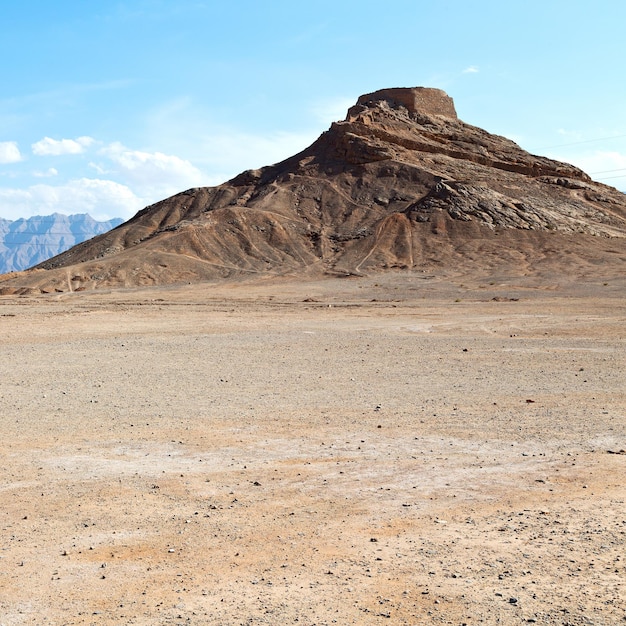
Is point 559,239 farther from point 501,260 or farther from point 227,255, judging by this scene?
point 227,255

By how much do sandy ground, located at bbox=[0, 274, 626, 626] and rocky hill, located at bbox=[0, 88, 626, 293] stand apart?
1504 inches

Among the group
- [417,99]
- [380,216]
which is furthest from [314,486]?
[417,99]

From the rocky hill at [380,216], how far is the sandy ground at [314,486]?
38190 millimetres

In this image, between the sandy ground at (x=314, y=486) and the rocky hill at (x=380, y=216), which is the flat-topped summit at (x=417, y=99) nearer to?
the rocky hill at (x=380, y=216)

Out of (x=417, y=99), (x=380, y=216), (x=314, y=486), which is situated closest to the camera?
(x=314, y=486)

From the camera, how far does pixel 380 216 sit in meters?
66.0

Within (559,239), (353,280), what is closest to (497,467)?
(353,280)

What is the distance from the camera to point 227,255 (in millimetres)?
60875

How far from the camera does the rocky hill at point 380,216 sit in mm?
57469

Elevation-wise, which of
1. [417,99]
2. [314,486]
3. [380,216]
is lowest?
[314,486]

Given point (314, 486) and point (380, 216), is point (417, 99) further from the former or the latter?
point (314, 486)

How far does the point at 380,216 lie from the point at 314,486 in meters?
→ 58.7

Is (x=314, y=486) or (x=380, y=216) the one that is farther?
(x=380, y=216)

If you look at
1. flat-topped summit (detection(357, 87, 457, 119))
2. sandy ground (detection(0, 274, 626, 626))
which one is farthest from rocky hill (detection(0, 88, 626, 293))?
sandy ground (detection(0, 274, 626, 626))
